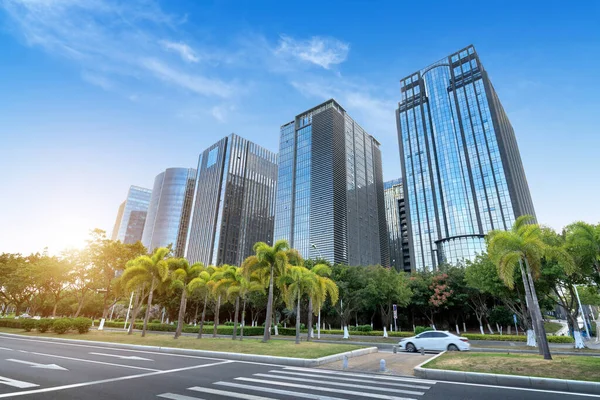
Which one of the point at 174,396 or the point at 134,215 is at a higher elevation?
the point at 134,215

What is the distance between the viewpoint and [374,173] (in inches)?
5428

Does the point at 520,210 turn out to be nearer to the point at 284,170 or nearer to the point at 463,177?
the point at 463,177

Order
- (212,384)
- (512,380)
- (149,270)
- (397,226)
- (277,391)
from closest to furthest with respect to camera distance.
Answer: (277,391) → (212,384) → (512,380) → (149,270) → (397,226)

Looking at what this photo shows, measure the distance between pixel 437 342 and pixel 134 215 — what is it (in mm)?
192647

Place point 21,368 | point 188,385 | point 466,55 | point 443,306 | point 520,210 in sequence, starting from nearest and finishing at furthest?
point 188,385
point 21,368
point 443,306
point 520,210
point 466,55

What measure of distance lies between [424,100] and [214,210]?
100392 mm

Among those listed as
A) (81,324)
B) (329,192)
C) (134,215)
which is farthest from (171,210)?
(81,324)

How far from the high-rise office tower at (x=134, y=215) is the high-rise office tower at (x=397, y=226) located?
141334mm

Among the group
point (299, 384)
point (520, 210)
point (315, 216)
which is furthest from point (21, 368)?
point (520, 210)

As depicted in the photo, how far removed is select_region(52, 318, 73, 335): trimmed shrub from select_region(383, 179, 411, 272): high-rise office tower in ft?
397

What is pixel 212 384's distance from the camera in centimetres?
945

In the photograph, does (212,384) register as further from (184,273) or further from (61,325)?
(61,325)

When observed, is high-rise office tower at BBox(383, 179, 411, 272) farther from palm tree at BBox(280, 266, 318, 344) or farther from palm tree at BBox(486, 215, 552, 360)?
palm tree at BBox(486, 215, 552, 360)

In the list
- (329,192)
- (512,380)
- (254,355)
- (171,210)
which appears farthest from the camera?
(171,210)
